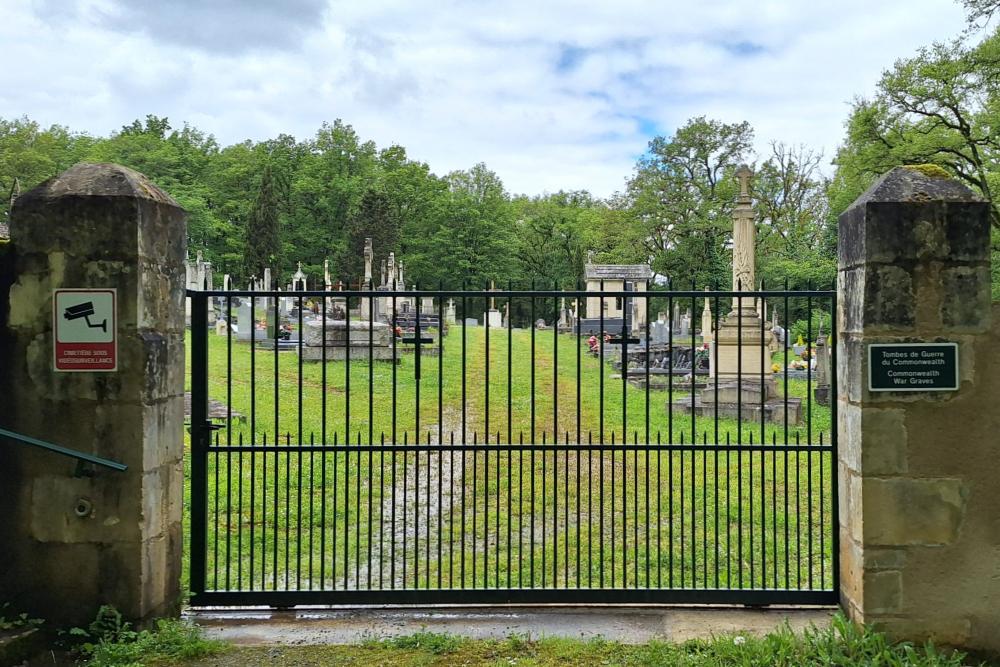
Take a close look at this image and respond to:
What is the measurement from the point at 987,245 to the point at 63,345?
5858 mm

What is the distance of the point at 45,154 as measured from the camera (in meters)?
52.6

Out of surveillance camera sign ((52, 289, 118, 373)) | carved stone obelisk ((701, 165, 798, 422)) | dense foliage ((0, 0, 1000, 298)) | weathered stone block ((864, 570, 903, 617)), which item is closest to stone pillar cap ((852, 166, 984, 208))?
weathered stone block ((864, 570, 903, 617))

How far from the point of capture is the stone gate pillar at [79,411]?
4.72m

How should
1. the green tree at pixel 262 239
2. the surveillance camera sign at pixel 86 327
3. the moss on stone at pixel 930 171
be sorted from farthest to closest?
1. the green tree at pixel 262 239
2. the moss on stone at pixel 930 171
3. the surveillance camera sign at pixel 86 327

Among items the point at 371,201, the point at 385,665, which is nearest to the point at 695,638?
the point at 385,665

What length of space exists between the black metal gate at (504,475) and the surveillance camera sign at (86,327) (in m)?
0.65

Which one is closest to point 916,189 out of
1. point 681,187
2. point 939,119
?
point 939,119

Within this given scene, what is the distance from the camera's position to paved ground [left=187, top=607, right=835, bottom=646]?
4949 mm

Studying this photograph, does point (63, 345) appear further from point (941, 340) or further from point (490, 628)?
point (941, 340)

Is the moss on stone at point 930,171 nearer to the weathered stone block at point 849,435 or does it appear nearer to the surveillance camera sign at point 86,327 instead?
the weathered stone block at point 849,435

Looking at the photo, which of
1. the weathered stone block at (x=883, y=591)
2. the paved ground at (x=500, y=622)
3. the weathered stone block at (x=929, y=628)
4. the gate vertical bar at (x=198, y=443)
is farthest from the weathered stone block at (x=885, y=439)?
the gate vertical bar at (x=198, y=443)

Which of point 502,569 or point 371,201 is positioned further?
point 371,201

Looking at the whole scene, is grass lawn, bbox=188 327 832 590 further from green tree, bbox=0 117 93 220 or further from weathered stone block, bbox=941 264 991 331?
green tree, bbox=0 117 93 220

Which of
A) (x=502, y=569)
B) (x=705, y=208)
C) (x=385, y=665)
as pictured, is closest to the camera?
(x=385, y=665)
